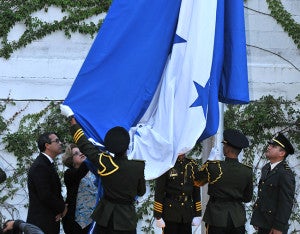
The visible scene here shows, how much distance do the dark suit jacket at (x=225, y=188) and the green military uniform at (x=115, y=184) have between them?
804 mm

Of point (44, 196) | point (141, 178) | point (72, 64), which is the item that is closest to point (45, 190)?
point (44, 196)

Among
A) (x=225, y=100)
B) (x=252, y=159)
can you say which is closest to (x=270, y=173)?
(x=225, y=100)

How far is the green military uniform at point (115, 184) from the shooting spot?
190 inches

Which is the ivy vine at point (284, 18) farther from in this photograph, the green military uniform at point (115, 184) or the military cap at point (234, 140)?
→ the green military uniform at point (115, 184)

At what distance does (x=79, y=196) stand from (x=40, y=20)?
317 centimetres

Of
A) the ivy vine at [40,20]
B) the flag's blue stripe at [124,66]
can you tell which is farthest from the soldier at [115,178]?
the ivy vine at [40,20]

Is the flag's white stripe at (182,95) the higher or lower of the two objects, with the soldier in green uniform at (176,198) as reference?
higher

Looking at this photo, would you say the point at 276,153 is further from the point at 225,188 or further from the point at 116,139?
the point at 116,139

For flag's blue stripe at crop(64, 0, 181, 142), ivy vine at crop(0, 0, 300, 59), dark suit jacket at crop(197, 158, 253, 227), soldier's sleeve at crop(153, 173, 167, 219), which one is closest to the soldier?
flag's blue stripe at crop(64, 0, 181, 142)

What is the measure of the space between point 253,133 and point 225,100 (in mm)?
2802

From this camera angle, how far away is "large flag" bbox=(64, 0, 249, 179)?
17.0 ft

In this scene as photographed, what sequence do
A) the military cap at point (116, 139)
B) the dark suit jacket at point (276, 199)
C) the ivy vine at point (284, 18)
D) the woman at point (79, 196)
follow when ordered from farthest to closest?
1. the ivy vine at point (284, 18)
2. the woman at point (79, 196)
3. the dark suit jacket at point (276, 199)
4. the military cap at point (116, 139)

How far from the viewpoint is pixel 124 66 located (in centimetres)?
536

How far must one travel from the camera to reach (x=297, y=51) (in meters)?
8.62
